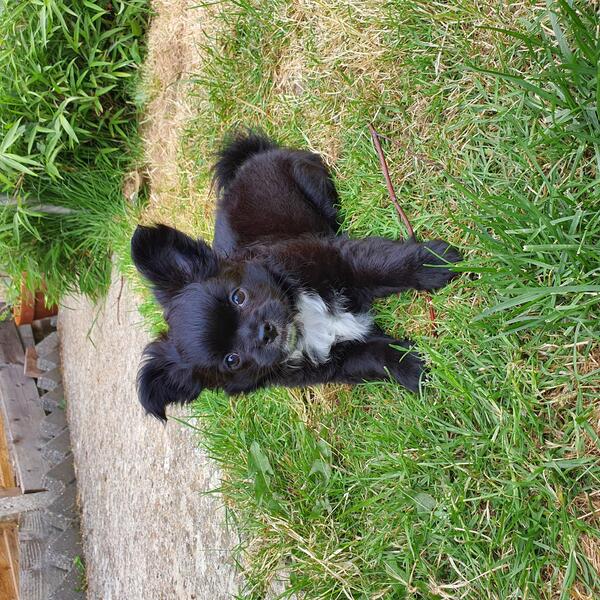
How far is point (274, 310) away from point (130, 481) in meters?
3.04

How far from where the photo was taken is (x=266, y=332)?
273 cm

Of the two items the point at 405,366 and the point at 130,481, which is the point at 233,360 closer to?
the point at 405,366

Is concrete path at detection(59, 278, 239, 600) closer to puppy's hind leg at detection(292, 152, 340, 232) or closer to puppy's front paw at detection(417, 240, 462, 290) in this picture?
puppy's hind leg at detection(292, 152, 340, 232)

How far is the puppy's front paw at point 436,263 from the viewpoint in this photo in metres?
2.51

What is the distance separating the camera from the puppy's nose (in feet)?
8.91

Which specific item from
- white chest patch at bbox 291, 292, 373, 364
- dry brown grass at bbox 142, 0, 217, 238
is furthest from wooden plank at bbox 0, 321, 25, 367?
white chest patch at bbox 291, 292, 373, 364

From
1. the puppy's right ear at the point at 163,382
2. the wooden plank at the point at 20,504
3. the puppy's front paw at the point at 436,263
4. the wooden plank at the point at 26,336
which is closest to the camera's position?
the puppy's front paw at the point at 436,263

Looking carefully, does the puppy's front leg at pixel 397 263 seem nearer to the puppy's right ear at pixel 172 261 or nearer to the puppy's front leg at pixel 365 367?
the puppy's front leg at pixel 365 367

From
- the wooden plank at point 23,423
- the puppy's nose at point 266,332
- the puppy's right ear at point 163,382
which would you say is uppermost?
the puppy's nose at point 266,332

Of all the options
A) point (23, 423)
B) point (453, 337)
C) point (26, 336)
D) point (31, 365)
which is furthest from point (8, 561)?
point (453, 337)

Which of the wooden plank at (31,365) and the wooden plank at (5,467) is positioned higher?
the wooden plank at (31,365)

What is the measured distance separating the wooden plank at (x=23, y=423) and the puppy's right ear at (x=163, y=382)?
464 centimetres

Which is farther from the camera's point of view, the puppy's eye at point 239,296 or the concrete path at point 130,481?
the concrete path at point 130,481

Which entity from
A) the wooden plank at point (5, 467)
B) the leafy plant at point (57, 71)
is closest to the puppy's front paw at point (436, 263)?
the leafy plant at point (57, 71)
